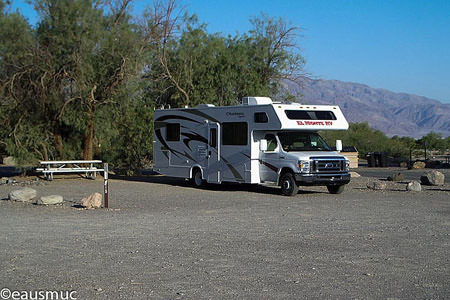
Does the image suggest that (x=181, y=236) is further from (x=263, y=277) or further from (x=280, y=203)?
(x=280, y=203)

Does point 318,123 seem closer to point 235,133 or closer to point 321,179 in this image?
point 321,179

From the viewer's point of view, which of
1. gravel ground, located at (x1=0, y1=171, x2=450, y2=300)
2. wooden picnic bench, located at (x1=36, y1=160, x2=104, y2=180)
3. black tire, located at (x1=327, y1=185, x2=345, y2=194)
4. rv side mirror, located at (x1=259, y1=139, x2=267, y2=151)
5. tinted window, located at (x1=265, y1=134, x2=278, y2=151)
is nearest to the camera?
gravel ground, located at (x1=0, y1=171, x2=450, y2=300)

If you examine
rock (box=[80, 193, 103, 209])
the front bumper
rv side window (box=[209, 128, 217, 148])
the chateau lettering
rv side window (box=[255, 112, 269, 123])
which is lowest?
rock (box=[80, 193, 103, 209])

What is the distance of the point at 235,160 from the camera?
795 inches

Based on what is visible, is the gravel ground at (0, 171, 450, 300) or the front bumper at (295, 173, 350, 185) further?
the front bumper at (295, 173, 350, 185)

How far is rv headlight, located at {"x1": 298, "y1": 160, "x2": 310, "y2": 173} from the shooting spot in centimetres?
1820

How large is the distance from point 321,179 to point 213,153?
437 cm

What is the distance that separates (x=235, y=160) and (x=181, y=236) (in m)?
9.51

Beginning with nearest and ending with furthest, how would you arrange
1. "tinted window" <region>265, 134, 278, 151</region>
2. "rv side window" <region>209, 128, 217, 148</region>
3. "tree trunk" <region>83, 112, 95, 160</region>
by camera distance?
1. "tinted window" <region>265, 134, 278, 151</region>
2. "rv side window" <region>209, 128, 217, 148</region>
3. "tree trunk" <region>83, 112, 95, 160</region>

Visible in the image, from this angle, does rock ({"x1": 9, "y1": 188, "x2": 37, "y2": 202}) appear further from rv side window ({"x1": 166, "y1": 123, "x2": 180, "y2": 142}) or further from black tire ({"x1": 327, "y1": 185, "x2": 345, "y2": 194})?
black tire ({"x1": 327, "y1": 185, "x2": 345, "y2": 194})

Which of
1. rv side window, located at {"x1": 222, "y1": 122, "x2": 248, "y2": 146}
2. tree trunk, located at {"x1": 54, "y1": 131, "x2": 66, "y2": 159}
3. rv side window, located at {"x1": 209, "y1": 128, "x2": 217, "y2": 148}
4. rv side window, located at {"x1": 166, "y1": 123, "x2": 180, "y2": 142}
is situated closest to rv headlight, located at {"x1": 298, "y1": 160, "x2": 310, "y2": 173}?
rv side window, located at {"x1": 222, "y1": 122, "x2": 248, "y2": 146}

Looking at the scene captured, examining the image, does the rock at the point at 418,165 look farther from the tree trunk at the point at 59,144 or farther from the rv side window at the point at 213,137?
the tree trunk at the point at 59,144

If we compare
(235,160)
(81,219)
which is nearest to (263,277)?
(81,219)

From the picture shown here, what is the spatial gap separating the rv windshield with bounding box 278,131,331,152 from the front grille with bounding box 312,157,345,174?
783mm
